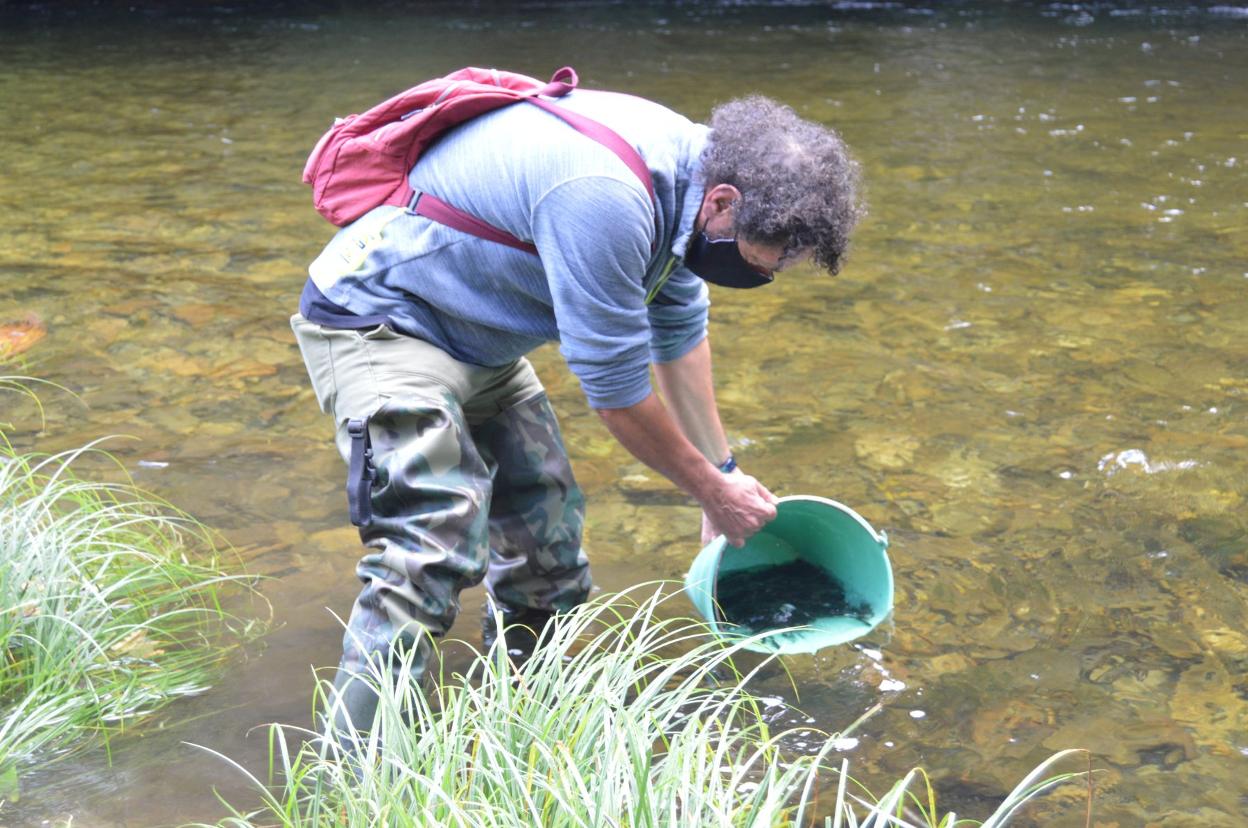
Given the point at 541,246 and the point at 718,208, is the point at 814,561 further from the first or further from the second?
the point at 541,246

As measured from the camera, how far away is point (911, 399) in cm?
454

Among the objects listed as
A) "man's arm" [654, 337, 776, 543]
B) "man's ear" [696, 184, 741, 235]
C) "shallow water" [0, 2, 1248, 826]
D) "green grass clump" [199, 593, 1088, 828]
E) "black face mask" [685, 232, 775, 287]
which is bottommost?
"shallow water" [0, 2, 1248, 826]

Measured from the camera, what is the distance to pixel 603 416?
2494mm

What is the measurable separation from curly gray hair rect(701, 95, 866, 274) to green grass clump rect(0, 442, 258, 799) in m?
1.39

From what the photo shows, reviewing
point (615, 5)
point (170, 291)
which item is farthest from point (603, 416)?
point (615, 5)

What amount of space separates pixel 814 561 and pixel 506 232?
1270 millimetres

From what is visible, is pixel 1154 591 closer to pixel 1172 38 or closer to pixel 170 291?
pixel 170 291

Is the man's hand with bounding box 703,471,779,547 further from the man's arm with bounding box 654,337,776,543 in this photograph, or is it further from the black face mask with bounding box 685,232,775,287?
the black face mask with bounding box 685,232,775,287

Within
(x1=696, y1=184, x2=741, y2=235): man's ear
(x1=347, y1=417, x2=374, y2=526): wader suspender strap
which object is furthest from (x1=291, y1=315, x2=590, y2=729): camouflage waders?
(x1=696, y1=184, x2=741, y2=235): man's ear

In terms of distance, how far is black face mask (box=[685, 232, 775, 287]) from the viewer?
237cm

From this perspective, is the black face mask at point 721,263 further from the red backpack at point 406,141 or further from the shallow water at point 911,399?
the shallow water at point 911,399

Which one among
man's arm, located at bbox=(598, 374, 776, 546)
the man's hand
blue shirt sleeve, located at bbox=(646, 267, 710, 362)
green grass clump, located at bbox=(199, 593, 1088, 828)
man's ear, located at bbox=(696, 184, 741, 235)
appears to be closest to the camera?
green grass clump, located at bbox=(199, 593, 1088, 828)

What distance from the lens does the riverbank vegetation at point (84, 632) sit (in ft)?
8.20

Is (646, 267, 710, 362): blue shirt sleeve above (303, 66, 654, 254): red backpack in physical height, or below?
below
